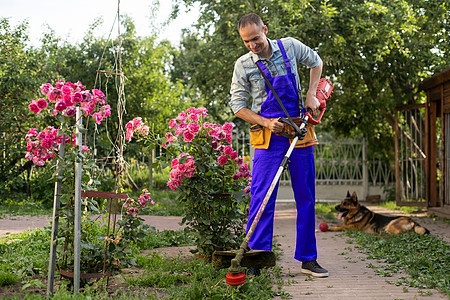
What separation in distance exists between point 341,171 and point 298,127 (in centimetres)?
1031

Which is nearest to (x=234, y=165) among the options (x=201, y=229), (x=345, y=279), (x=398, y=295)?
(x=201, y=229)

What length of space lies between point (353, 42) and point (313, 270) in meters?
5.61

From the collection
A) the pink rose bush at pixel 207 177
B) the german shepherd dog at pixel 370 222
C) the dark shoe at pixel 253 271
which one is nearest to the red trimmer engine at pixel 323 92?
the pink rose bush at pixel 207 177

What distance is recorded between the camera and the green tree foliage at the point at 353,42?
792 cm

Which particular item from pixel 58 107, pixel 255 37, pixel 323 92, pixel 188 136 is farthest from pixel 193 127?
pixel 58 107

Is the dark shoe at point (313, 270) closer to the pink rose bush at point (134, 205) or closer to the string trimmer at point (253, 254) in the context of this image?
the string trimmer at point (253, 254)

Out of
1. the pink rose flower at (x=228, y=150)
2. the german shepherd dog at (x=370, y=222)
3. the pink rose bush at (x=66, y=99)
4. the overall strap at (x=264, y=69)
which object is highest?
the overall strap at (x=264, y=69)

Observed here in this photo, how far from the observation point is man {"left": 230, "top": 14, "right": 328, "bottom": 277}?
3773 mm

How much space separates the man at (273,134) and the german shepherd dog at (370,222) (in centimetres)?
289

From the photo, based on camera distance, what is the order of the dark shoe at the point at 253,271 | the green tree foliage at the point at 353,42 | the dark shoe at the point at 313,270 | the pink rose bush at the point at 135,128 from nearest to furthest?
the dark shoe at the point at 253,271, the dark shoe at the point at 313,270, the pink rose bush at the point at 135,128, the green tree foliage at the point at 353,42

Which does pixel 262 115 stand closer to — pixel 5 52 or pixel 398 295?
pixel 398 295

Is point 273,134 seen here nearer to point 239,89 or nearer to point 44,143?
point 239,89

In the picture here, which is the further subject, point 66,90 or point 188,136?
point 188,136

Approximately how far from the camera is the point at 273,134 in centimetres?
384
